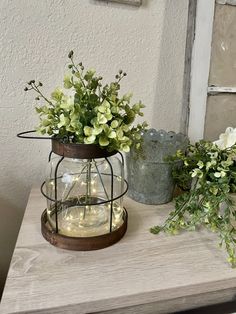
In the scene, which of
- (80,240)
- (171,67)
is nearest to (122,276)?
(80,240)

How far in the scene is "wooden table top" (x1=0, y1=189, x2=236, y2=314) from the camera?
463 mm

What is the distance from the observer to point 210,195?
0.62 meters

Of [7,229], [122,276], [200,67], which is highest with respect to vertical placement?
[200,67]

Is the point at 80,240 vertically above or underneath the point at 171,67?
underneath

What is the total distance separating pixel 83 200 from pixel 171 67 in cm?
51

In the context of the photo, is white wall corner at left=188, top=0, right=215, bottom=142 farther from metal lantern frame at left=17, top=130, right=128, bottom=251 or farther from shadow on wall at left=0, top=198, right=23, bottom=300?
shadow on wall at left=0, top=198, right=23, bottom=300

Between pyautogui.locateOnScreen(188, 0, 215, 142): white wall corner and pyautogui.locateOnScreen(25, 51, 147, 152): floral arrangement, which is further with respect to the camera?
pyautogui.locateOnScreen(188, 0, 215, 142): white wall corner

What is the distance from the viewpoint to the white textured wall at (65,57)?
762 millimetres

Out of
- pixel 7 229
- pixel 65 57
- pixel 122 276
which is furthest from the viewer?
pixel 7 229

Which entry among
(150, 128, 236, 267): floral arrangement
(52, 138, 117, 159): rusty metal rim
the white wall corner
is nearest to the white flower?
(150, 128, 236, 267): floral arrangement

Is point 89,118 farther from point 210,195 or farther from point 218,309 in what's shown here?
point 218,309

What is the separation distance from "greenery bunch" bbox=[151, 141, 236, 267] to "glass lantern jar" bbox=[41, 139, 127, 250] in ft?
0.39

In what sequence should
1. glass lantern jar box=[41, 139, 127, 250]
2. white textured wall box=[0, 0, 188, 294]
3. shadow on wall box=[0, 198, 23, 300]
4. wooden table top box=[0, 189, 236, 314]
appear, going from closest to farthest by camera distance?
wooden table top box=[0, 189, 236, 314], glass lantern jar box=[41, 139, 127, 250], white textured wall box=[0, 0, 188, 294], shadow on wall box=[0, 198, 23, 300]

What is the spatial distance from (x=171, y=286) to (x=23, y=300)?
26 centimetres
